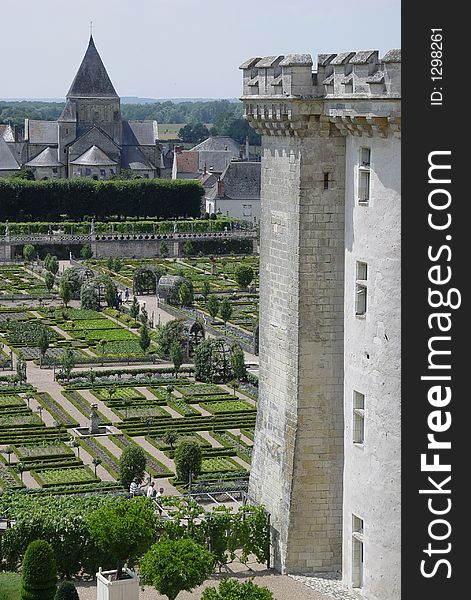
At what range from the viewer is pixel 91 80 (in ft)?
348

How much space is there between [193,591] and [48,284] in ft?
138

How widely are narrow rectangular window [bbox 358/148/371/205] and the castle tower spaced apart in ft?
280

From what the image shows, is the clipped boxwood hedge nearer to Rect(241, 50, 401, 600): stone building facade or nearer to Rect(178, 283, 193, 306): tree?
Rect(178, 283, 193, 306): tree

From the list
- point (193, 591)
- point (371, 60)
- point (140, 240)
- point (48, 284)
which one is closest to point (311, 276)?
point (371, 60)

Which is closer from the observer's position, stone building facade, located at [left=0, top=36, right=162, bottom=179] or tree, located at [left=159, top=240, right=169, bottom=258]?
tree, located at [left=159, top=240, right=169, bottom=258]

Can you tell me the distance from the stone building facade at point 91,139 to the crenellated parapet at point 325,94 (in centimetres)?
7895

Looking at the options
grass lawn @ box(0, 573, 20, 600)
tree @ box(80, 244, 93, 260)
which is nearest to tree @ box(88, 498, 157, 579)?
grass lawn @ box(0, 573, 20, 600)

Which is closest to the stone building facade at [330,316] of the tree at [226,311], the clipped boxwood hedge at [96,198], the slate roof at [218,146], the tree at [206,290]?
the tree at [226,311]

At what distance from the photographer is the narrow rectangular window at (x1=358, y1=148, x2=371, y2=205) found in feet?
67.8

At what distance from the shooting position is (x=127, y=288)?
212ft

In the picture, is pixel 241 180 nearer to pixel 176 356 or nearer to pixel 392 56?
pixel 176 356

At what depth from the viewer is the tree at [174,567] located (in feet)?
66.7

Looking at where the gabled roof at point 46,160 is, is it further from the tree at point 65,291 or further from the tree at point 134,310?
the tree at point 134,310

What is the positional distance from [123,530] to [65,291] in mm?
38847
